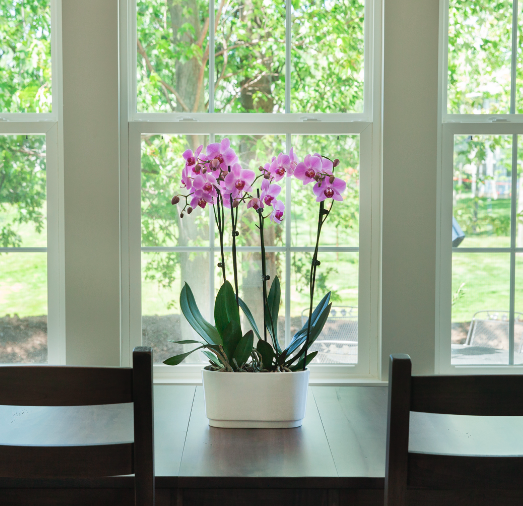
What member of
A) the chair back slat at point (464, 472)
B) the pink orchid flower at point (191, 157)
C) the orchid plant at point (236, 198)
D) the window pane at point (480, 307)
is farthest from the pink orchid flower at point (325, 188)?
the window pane at point (480, 307)

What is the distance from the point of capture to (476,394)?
101 centimetres

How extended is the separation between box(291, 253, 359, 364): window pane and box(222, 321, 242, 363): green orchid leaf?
712 mm

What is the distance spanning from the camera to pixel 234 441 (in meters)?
1.55

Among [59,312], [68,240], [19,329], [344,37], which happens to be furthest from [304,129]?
[19,329]

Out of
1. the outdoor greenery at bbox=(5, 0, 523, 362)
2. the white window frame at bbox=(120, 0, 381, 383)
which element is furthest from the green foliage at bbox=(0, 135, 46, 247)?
the white window frame at bbox=(120, 0, 381, 383)

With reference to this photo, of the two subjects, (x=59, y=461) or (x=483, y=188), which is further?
Answer: (x=483, y=188)

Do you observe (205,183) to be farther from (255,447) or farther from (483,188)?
(483,188)

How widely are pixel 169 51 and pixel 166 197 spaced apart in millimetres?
582

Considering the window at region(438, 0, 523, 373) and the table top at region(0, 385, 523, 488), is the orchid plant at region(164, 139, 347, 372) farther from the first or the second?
the window at region(438, 0, 523, 373)

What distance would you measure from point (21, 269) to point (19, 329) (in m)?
0.25

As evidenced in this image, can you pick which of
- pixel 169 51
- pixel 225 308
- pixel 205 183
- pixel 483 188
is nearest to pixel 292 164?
pixel 205 183

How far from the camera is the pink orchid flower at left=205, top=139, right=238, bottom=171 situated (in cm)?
164

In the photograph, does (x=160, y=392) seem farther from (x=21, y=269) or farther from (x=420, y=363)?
(x=420, y=363)

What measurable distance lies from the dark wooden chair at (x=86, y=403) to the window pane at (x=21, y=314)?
1372mm
